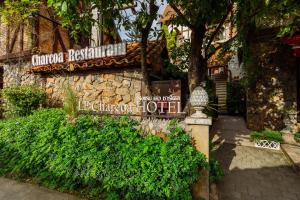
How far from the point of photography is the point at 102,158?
364cm

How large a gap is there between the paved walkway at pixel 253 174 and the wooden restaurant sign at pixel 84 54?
4561mm

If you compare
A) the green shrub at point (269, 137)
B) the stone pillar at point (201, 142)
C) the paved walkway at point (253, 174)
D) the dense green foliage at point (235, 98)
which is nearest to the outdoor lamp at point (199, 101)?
the stone pillar at point (201, 142)

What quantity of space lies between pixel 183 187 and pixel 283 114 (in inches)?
243

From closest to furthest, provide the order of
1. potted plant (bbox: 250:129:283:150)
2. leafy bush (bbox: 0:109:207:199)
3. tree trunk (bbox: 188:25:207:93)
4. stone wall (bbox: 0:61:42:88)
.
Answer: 1. leafy bush (bbox: 0:109:207:199)
2. tree trunk (bbox: 188:25:207:93)
3. potted plant (bbox: 250:129:283:150)
4. stone wall (bbox: 0:61:42:88)

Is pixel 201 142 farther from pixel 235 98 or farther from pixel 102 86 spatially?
pixel 235 98

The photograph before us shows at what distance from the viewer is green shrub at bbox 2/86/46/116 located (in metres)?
7.35

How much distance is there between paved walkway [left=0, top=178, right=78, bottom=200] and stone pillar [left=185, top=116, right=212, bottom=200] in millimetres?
2292

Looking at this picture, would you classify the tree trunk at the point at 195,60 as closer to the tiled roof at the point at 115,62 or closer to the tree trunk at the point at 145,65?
the tree trunk at the point at 145,65

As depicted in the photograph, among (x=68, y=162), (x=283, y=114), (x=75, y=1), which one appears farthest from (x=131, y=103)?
(x=283, y=114)

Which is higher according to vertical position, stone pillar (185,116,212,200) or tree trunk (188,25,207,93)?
tree trunk (188,25,207,93)

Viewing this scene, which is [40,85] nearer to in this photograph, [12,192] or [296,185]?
[12,192]

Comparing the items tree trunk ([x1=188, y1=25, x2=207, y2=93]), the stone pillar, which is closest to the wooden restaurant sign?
tree trunk ([x1=188, y1=25, x2=207, y2=93])

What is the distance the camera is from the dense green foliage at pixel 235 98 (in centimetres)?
1231

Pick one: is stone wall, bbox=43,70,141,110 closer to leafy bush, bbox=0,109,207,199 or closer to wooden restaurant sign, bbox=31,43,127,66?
wooden restaurant sign, bbox=31,43,127,66
